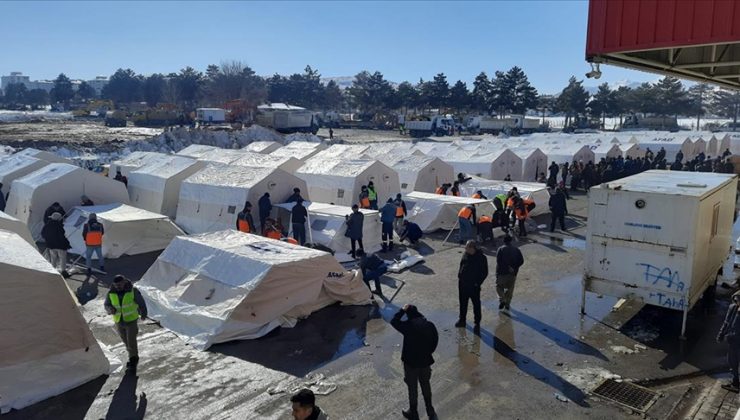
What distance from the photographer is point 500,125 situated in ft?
250

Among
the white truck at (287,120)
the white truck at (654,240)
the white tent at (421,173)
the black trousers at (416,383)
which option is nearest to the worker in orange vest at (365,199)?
the white tent at (421,173)

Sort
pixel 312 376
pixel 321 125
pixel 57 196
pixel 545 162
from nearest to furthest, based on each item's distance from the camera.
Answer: pixel 312 376
pixel 57 196
pixel 545 162
pixel 321 125

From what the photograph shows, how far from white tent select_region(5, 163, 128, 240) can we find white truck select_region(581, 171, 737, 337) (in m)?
14.7

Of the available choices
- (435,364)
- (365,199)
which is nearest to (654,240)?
(435,364)

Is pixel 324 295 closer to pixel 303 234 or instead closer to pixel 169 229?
pixel 303 234

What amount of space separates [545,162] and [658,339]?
21714mm

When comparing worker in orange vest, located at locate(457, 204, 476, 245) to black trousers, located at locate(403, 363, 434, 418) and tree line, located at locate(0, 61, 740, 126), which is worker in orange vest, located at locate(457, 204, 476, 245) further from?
tree line, located at locate(0, 61, 740, 126)

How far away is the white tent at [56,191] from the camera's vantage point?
639 inches

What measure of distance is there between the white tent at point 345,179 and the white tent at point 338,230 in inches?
149

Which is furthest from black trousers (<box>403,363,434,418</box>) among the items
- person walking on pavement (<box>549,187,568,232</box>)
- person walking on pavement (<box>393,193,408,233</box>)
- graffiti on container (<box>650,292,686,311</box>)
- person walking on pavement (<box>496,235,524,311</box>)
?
person walking on pavement (<box>549,187,568,232</box>)

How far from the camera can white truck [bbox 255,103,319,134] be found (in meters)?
62.4

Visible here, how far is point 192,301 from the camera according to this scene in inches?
377

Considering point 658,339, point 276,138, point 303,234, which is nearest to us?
point 658,339

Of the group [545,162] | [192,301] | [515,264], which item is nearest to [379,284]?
[515,264]
